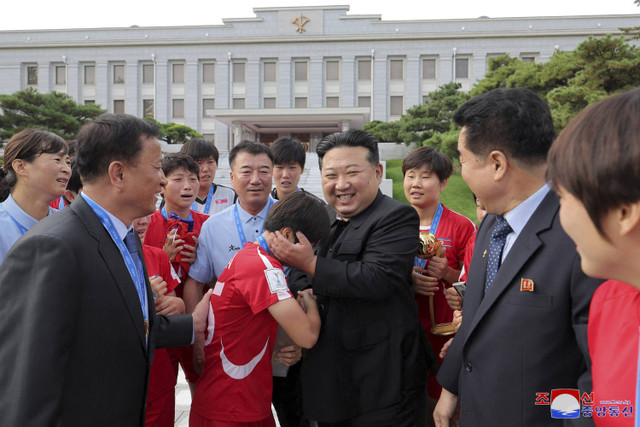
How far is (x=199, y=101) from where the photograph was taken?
36812 millimetres

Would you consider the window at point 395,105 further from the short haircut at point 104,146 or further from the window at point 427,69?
the short haircut at point 104,146

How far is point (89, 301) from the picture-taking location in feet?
5.40

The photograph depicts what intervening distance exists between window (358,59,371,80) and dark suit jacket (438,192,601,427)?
36.7 meters

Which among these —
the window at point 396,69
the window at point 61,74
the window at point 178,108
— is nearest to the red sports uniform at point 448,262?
the window at point 396,69

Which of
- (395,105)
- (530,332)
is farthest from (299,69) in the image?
(530,332)

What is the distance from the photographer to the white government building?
3578 cm

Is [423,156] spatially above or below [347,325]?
Answer: above

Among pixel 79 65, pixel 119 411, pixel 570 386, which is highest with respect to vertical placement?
pixel 79 65

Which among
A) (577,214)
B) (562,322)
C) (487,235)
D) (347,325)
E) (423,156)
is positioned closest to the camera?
(577,214)

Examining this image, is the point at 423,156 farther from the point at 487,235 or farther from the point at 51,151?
the point at 51,151

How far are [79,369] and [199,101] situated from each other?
3760 cm

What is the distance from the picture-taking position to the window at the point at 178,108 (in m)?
37.1

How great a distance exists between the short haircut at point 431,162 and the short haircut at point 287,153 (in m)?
1.04

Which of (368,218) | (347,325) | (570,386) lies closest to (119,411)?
(347,325)
